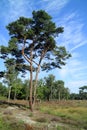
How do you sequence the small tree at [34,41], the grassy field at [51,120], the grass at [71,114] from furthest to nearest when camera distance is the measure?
the small tree at [34,41]
the grass at [71,114]
the grassy field at [51,120]

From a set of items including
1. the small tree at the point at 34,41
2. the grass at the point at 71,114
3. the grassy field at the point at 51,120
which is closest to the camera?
the grassy field at the point at 51,120

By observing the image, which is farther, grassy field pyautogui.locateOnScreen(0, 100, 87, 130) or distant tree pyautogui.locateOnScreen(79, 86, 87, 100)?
distant tree pyautogui.locateOnScreen(79, 86, 87, 100)

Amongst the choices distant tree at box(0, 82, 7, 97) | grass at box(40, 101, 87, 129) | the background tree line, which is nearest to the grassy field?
grass at box(40, 101, 87, 129)

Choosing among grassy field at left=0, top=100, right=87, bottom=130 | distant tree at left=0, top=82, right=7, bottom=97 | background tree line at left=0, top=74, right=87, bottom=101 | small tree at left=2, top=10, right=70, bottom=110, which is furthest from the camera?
distant tree at left=0, top=82, right=7, bottom=97

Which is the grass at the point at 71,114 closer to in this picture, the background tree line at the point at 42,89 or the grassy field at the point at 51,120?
the grassy field at the point at 51,120

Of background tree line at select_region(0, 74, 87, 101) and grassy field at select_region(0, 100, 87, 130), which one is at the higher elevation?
background tree line at select_region(0, 74, 87, 101)

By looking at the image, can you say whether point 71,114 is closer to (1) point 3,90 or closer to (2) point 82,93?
(1) point 3,90

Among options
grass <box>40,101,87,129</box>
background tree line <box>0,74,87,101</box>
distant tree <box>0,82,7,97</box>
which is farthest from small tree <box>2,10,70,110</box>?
distant tree <box>0,82,7,97</box>

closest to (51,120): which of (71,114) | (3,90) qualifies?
(71,114)

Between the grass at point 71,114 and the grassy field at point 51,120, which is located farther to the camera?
the grass at point 71,114

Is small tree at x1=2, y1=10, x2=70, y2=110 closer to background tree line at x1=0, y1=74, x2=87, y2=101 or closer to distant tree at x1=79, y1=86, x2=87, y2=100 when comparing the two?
background tree line at x1=0, y1=74, x2=87, y2=101

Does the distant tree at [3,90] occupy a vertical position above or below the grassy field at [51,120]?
above

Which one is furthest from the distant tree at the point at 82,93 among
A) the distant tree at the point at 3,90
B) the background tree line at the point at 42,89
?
the distant tree at the point at 3,90

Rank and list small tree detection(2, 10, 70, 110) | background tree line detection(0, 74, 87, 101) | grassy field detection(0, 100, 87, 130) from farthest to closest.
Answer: background tree line detection(0, 74, 87, 101) < small tree detection(2, 10, 70, 110) < grassy field detection(0, 100, 87, 130)
